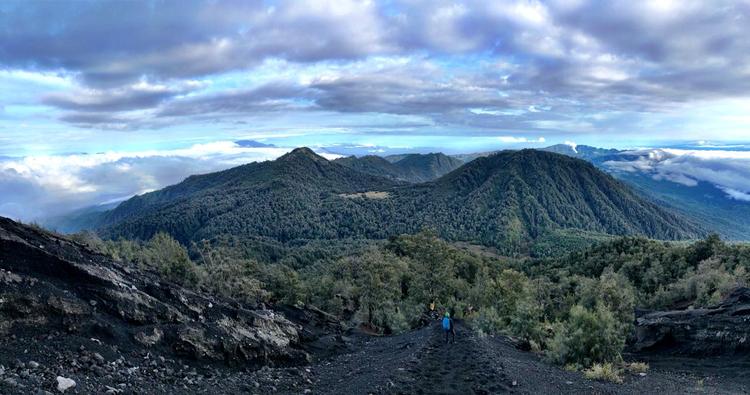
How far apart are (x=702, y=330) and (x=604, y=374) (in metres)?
11.9

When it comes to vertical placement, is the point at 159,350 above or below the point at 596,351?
above

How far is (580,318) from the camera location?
28000mm

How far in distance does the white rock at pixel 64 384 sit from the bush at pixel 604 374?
71.7ft

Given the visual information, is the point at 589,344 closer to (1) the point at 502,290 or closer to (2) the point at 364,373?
(2) the point at 364,373

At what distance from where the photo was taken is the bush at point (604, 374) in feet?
73.2

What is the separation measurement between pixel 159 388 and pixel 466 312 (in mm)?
47244

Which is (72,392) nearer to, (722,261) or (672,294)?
(672,294)

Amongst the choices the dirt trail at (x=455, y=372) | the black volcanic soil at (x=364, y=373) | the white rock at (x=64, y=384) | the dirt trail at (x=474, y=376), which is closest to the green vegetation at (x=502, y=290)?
the dirt trail at (x=474, y=376)

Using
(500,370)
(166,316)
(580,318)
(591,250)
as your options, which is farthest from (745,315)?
(591,250)

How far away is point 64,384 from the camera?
44.5 feet

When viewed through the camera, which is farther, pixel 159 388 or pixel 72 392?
pixel 159 388

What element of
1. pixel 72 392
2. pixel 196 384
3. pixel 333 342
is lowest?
pixel 333 342

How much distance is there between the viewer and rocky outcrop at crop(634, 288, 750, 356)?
27.7 meters

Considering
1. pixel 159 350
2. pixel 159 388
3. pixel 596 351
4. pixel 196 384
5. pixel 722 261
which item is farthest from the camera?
pixel 722 261
